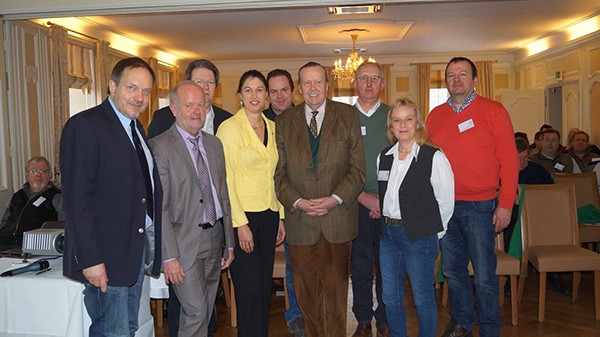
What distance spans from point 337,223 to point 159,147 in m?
1.04

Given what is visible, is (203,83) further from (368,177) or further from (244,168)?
(368,177)

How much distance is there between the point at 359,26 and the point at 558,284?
489 cm

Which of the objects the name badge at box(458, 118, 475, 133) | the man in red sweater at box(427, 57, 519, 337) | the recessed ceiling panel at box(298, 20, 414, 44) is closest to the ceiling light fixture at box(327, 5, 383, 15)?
the recessed ceiling panel at box(298, 20, 414, 44)

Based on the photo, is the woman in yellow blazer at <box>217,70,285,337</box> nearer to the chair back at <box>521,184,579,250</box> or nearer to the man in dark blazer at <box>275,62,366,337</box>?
the man in dark blazer at <box>275,62,366,337</box>

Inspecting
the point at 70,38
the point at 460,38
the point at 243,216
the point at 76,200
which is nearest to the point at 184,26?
the point at 70,38

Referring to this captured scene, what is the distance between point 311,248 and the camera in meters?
2.93

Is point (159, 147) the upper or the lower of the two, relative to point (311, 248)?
upper

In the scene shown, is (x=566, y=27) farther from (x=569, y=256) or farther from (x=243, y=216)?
A: (x=243, y=216)

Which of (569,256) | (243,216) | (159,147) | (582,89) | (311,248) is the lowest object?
(569,256)

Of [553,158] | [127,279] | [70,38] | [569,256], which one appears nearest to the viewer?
[127,279]

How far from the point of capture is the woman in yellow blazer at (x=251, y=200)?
2805 millimetres

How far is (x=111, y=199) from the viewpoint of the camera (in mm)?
2119

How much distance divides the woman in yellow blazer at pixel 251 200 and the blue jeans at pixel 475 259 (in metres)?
1.13

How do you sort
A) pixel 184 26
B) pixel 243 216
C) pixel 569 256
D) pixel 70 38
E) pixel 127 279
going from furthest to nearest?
1. pixel 184 26
2. pixel 70 38
3. pixel 569 256
4. pixel 243 216
5. pixel 127 279
